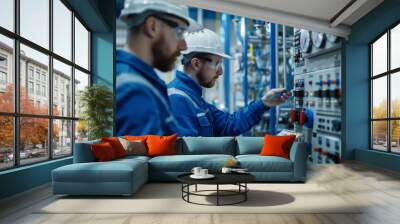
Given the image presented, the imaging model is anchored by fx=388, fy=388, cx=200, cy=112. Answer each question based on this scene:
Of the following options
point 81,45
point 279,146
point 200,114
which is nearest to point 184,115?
point 200,114

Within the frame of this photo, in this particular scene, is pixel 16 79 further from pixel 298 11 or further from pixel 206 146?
pixel 298 11

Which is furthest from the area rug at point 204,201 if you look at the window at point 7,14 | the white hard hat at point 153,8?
the white hard hat at point 153,8

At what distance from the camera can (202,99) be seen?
853 cm

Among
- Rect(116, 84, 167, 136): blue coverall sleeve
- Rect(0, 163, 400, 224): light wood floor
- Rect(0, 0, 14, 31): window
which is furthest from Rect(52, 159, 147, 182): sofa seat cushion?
Rect(116, 84, 167, 136): blue coverall sleeve

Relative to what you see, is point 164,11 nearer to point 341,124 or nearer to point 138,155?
point 138,155

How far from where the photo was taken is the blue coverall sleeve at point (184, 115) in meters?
8.37

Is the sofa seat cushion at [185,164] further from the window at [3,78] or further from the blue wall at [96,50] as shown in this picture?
the window at [3,78]

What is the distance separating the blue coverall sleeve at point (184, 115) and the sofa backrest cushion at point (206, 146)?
1736mm

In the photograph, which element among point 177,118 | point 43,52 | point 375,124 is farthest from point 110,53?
point 375,124

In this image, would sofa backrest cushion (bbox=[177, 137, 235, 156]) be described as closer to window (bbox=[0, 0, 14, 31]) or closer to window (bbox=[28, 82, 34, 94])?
window (bbox=[28, 82, 34, 94])

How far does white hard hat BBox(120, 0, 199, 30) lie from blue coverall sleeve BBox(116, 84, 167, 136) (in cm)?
162

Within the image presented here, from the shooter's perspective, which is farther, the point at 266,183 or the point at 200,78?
the point at 200,78

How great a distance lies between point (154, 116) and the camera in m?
8.34

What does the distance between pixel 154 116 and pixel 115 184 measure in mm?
3735
